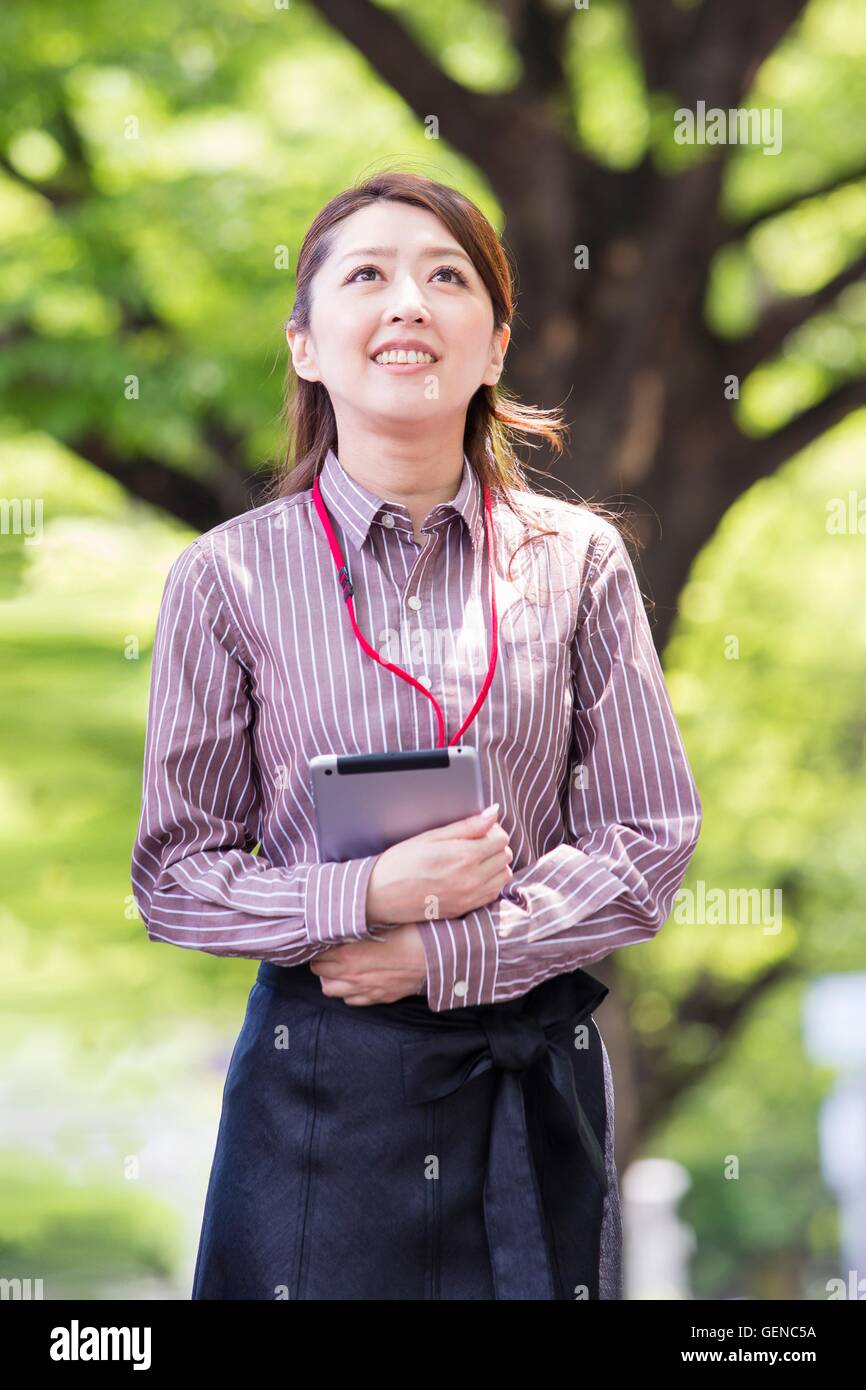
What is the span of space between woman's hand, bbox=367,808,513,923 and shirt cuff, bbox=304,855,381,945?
0.02 metres

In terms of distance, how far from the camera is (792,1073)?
13906 millimetres

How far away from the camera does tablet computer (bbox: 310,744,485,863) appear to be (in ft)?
6.36

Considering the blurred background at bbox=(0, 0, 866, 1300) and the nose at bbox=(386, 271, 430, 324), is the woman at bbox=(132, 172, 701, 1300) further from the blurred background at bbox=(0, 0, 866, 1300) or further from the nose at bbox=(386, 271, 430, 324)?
the blurred background at bbox=(0, 0, 866, 1300)

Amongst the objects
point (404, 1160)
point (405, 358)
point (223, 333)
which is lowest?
point (404, 1160)

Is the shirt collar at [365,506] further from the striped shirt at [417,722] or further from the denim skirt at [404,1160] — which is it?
the denim skirt at [404,1160]

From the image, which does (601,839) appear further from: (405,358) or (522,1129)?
(405,358)

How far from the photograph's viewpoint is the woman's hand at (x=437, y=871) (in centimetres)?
197

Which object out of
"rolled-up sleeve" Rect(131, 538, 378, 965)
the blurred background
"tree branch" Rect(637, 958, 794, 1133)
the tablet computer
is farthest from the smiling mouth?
"tree branch" Rect(637, 958, 794, 1133)

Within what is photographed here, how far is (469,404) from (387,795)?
26.4 inches

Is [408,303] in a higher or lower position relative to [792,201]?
lower

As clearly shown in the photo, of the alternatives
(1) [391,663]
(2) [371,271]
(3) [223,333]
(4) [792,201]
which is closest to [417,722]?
(1) [391,663]

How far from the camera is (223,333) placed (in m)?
6.24

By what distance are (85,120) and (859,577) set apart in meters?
5.82
